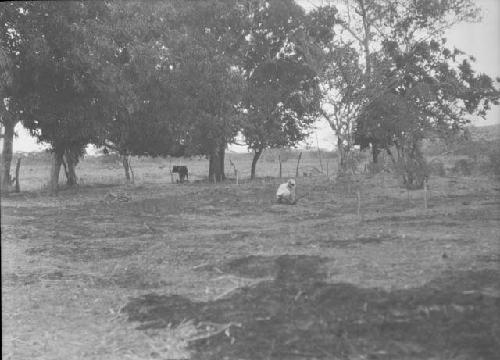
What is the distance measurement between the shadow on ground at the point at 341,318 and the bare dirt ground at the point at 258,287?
2 cm

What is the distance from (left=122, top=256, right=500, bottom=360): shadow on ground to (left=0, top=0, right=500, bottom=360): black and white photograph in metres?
0.03

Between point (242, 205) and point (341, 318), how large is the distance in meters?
12.6

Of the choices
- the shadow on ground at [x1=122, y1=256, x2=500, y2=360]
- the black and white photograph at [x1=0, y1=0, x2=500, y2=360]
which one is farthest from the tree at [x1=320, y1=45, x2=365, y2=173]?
the shadow on ground at [x1=122, y1=256, x2=500, y2=360]

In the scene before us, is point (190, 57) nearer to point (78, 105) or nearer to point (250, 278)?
point (78, 105)

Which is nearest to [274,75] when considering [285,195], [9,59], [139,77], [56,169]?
[139,77]

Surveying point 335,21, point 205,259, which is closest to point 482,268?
point 205,259

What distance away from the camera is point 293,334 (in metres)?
5.53

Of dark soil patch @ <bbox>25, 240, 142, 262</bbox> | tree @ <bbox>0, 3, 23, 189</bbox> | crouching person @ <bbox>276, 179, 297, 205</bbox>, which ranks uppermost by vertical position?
tree @ <bbox>0, 3, 23, 189</bbox>

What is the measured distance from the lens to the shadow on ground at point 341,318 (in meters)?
5.09

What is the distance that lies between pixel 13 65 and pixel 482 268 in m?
16.2

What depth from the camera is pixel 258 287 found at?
7352mm

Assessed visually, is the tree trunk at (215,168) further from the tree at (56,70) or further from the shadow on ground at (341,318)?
the shadow on ground at (341,318)

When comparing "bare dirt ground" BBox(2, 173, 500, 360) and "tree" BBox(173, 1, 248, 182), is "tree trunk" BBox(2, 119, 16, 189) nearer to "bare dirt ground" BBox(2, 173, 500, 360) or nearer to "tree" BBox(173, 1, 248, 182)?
"tree" BBox(173, 1, 248, 182)

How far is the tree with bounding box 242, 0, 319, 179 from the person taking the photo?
102ft
